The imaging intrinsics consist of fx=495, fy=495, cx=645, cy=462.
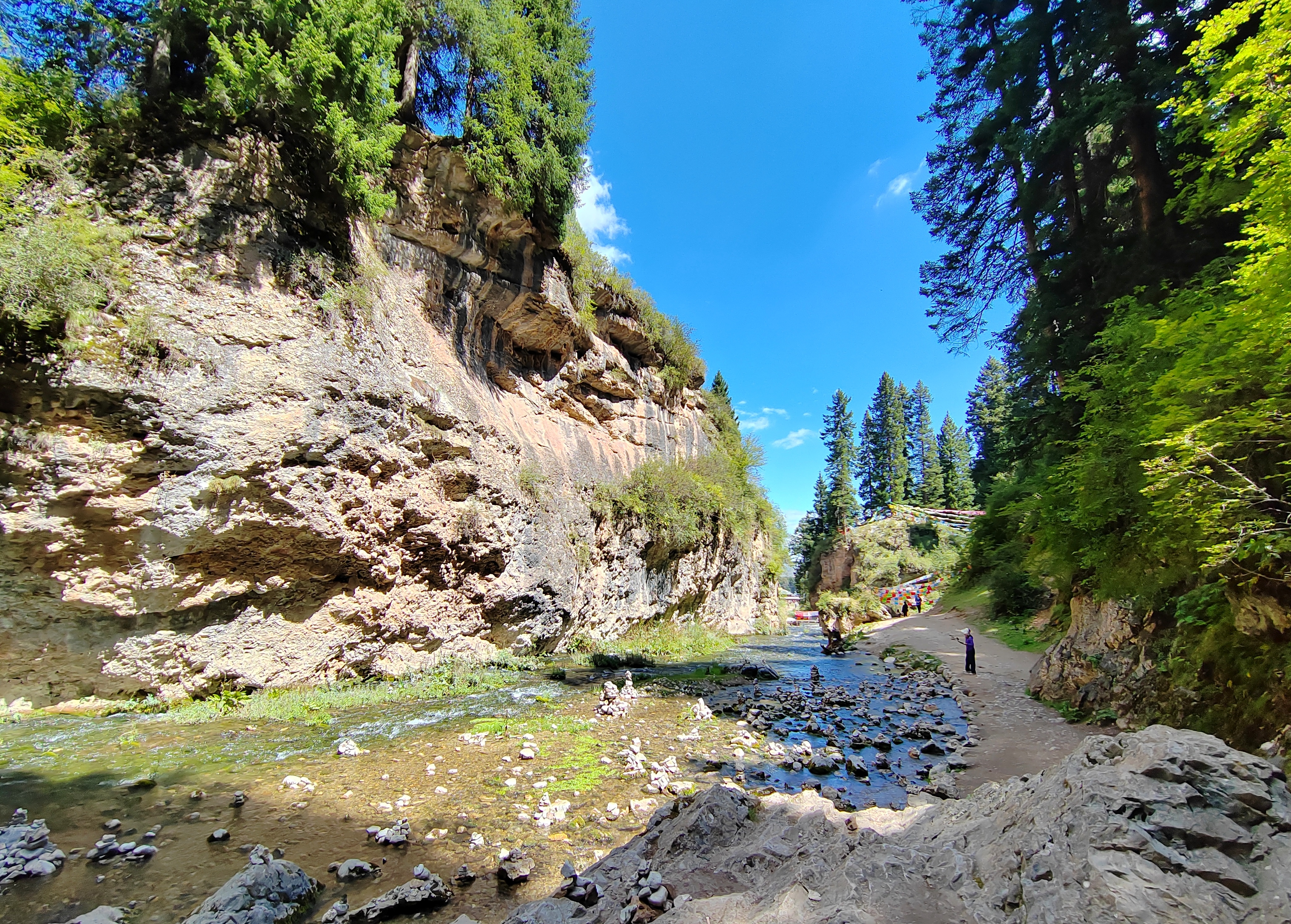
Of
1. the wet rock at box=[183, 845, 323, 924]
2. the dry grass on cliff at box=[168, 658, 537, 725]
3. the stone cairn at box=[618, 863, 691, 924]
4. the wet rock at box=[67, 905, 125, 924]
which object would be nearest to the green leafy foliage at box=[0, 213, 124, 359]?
the dry grass on cliff at box=[168, 658, 537, 725]

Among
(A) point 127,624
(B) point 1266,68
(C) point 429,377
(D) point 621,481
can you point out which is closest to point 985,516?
(D) point 621,481

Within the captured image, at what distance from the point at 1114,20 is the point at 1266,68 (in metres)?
9.46

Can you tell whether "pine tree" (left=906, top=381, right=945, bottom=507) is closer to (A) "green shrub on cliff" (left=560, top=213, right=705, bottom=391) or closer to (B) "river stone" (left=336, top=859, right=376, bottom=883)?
(A) "green shrub on cliff" (left=560, top=213, right=705, bottom=391)

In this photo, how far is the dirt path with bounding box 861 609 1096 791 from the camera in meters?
7.17

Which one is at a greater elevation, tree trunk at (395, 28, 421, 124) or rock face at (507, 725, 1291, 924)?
tree trunk at (395, 28, 421, 124)

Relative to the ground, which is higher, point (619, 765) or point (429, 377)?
point (429, 377)

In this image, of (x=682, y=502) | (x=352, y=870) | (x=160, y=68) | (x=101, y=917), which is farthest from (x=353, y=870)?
(x=682, y=502)

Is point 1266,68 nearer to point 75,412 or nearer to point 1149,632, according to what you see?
point 1149,632

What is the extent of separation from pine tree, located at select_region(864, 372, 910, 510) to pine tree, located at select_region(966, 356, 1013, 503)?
666cm

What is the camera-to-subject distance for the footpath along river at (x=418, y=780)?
4.19m

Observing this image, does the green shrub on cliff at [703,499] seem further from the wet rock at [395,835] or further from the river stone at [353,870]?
the river stone at [353,870]

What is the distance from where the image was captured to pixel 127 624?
830 centimetres

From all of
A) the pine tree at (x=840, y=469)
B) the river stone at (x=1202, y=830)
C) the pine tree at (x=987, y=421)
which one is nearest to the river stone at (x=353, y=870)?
the river stone at (x=1202, y=830)

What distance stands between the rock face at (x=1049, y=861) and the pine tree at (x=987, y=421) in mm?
31340
